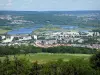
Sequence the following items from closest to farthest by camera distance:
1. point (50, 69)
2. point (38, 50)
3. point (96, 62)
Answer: point (50, 69) → point (96, 62) → point (38, 50)

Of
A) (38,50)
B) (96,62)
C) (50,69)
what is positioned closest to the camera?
(50,69)

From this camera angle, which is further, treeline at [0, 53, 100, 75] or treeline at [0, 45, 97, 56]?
treeline at [0, 45, 97, 56]

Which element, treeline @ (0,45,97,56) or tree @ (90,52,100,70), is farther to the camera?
treeline @ (0,45,97,56)

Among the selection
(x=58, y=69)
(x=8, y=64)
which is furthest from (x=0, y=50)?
(x=58, y=69)

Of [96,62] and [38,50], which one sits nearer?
[96,62]

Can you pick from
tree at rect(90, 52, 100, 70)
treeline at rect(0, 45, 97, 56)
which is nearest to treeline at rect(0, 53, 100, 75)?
tree at rect(90, 52, 100, 70)

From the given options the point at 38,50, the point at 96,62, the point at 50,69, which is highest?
the point at 50,69

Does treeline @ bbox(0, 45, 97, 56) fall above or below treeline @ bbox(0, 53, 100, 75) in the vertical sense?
below

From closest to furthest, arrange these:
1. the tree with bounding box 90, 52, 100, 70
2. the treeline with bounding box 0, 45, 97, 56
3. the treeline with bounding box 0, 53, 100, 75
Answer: the treeline with bounding box 0, 53, 100, 75 → the tree with bounding box 90, 52, 100, 70 → the treeline with bounding box 0, 45, 97, 56

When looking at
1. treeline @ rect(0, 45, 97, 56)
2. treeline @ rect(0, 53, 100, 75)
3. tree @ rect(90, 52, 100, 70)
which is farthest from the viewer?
treeline @ rect(0, 45, 97, 56)

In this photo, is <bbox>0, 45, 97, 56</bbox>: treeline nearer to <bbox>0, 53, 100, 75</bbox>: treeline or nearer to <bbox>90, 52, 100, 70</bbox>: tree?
<bbox>90, 52, 100, 70</bbox>: tree

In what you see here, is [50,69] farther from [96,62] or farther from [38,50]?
[38,50]

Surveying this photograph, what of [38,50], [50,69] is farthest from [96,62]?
[38,50]

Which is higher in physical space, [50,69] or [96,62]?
[50,69]
